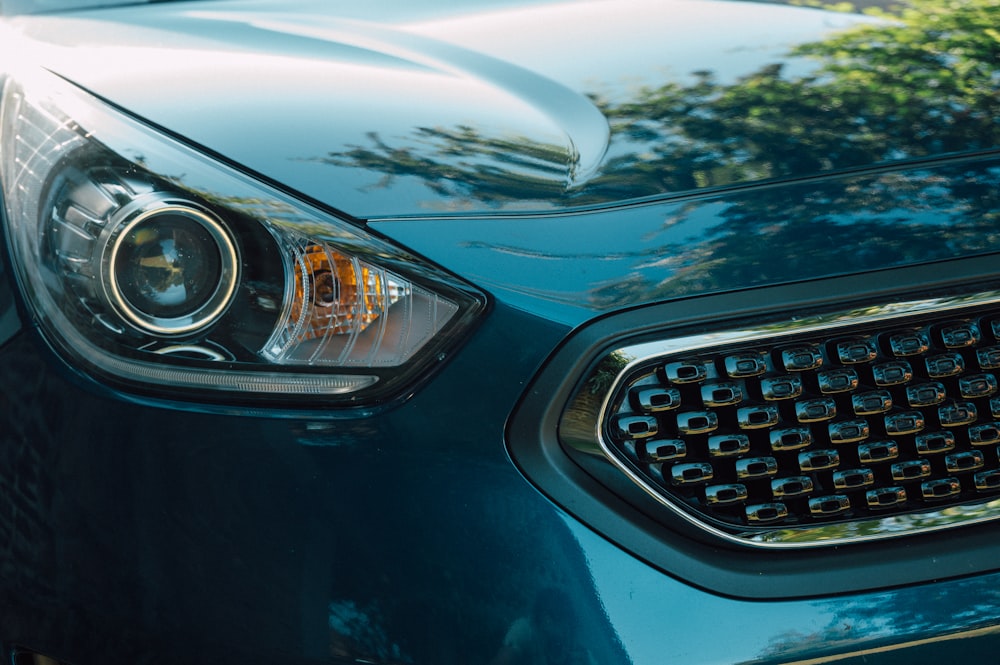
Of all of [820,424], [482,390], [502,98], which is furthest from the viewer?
[502,98]

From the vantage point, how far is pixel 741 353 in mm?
1419

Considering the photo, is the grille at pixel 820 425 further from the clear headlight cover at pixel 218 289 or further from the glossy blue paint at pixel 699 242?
the clear headlight cover at pixel 218 289

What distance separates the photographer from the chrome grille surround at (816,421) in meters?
1.41

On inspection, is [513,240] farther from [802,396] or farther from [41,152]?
[41,152]

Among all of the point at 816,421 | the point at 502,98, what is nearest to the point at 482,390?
the point at 816,421

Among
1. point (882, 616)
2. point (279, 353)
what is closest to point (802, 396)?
point (882, 616)

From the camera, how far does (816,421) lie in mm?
1446

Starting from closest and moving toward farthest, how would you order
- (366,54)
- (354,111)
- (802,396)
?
(802,396) → (354,111) → (366,54)

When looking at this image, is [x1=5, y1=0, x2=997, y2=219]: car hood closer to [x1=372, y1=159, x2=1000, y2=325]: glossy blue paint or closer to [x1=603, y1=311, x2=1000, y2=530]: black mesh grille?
[x1=372, y1=159, x2=1000, y2=325]: glossy blue paint

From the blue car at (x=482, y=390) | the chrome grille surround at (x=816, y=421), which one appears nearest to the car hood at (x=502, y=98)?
the blue car at (x=482, y=390)

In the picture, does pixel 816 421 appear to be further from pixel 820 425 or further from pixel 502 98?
pixel 502 98

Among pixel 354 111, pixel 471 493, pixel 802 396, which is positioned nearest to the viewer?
pixel 471 493

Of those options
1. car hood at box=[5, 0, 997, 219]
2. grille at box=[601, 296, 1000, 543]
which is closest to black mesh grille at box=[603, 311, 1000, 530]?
grille at box=[601, 296, 1000, 543]

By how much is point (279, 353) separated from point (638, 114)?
670 mm
